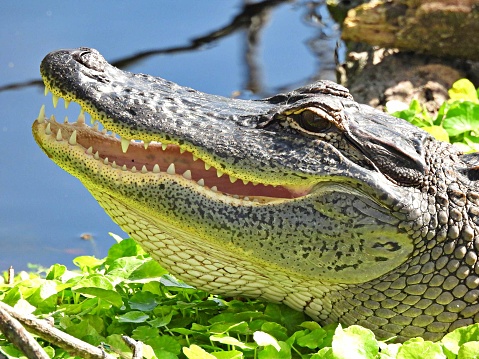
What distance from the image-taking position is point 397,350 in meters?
2.76

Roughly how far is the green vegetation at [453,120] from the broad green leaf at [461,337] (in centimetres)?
178

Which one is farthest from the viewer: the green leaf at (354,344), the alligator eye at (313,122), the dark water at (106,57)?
the dark water at (106,57)

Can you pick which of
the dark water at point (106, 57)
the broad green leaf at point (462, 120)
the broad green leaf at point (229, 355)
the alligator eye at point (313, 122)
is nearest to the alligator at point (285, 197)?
the alligator eye at point (313, 122)

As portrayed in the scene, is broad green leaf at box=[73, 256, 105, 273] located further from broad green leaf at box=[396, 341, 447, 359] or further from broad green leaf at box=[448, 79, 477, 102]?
broad green leaf at box=[448, 79, 477, 102]

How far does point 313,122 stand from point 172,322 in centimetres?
95

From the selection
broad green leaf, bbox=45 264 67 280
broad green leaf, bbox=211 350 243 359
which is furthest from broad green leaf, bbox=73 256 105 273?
broad green leaf, bbox=211 350 243 359

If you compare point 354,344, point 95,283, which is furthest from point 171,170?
point 354,344

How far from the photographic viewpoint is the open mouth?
119 inches

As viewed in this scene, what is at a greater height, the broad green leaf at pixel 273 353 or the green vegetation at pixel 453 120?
the green vegetation at pixel 453 120

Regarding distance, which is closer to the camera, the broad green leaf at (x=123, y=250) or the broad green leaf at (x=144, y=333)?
the broad green leaf at (x=144, y=333)

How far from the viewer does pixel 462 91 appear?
17.2 feet

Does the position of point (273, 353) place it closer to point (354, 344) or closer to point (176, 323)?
point (354, 344)

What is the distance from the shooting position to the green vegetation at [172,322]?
8.85 feet

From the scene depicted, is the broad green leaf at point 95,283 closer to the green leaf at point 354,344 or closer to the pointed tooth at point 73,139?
the pointed tooth at point 73,139
